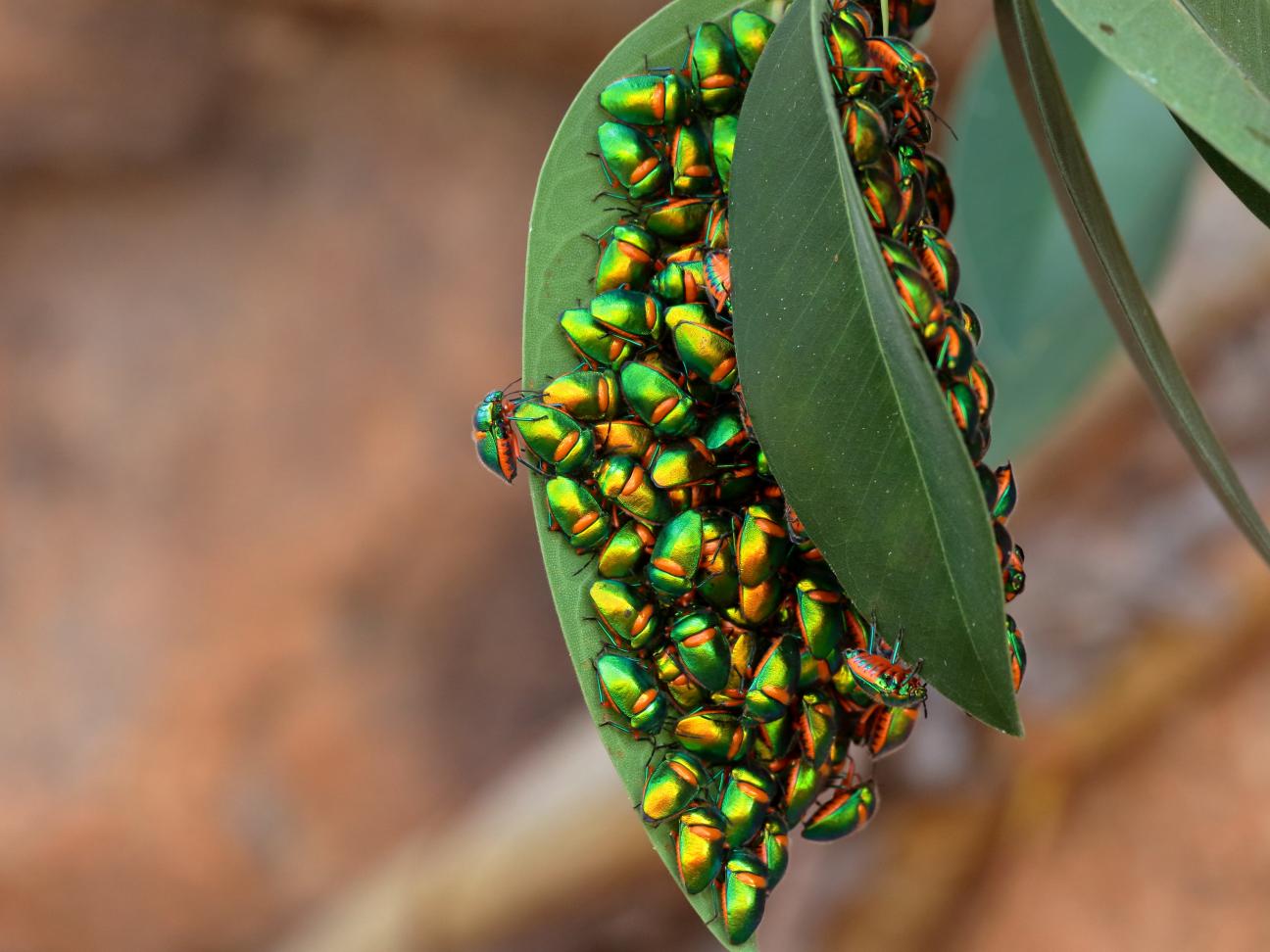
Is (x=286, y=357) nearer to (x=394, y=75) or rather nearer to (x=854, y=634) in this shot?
(x=394, y=75)

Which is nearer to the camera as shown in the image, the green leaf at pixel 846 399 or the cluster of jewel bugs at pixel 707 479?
the green leaf at pixel 846 399

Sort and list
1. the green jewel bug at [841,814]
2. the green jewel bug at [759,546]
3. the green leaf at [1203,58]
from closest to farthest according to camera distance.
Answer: the green leaf at [1203,58], the green jewel bug at [759,546], the green jewel bug at [841,814]

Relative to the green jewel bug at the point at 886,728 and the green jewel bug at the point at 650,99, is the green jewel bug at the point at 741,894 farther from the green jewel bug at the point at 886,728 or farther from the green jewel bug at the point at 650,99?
the green jewel bug at the point at 650,99

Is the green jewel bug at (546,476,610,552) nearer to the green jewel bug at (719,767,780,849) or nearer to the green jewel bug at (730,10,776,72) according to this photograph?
the green jewel bug at (719,767,780,849)

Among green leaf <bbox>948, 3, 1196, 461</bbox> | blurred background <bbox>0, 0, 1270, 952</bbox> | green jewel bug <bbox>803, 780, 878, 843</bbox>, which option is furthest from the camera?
blurred background <bbox>0, 0, 1270, 952</bbox>

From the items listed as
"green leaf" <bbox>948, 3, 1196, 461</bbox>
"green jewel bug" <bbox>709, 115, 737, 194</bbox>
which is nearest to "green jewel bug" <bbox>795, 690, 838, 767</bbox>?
"green jewel bug" <bbox>709, 115, 737, 194</bbox>

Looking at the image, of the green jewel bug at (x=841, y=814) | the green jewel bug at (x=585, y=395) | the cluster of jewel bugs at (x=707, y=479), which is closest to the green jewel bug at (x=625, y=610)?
the cluster of jewel bugs at (x=707, y=479)

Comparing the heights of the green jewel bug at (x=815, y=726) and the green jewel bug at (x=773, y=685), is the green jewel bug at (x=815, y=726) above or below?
below

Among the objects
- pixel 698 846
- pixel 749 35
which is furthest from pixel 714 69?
pixel 698 846

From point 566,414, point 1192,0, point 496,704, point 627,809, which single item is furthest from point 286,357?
point 1192,0
